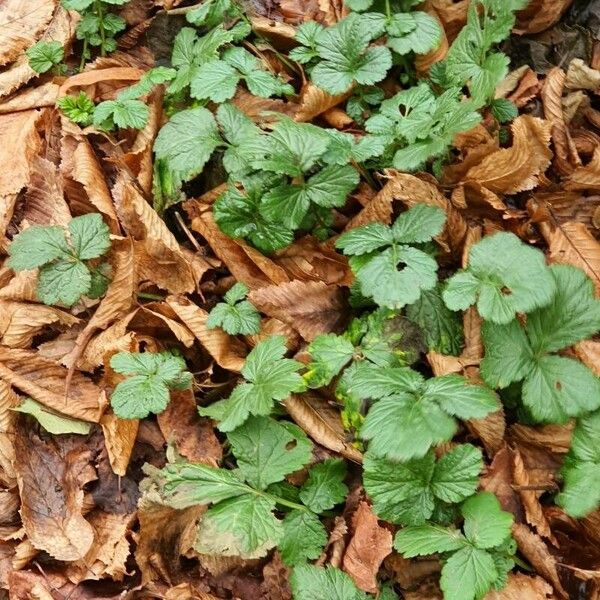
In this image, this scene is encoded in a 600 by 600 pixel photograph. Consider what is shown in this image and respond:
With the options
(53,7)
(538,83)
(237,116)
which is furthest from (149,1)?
(538,83)

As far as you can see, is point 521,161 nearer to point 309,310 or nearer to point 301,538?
point 309,310

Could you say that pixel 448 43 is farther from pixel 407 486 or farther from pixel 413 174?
pixel 407 486

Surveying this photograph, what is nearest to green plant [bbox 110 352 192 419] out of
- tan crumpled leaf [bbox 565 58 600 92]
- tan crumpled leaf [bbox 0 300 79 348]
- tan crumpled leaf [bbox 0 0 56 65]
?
tan crumpled leaf [bbox 0 300 79 348]

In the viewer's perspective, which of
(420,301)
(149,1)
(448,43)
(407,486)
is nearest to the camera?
(407,486)

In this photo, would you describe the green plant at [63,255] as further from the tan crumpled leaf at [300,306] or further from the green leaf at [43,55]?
the green leaf at [43,55]

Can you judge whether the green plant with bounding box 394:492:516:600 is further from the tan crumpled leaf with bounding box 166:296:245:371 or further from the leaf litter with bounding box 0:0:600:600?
the tan crumpled leaf with bounding box 166:296:245:371

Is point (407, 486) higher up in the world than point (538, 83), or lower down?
lower down

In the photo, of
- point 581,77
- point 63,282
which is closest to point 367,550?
→ point 63,282
